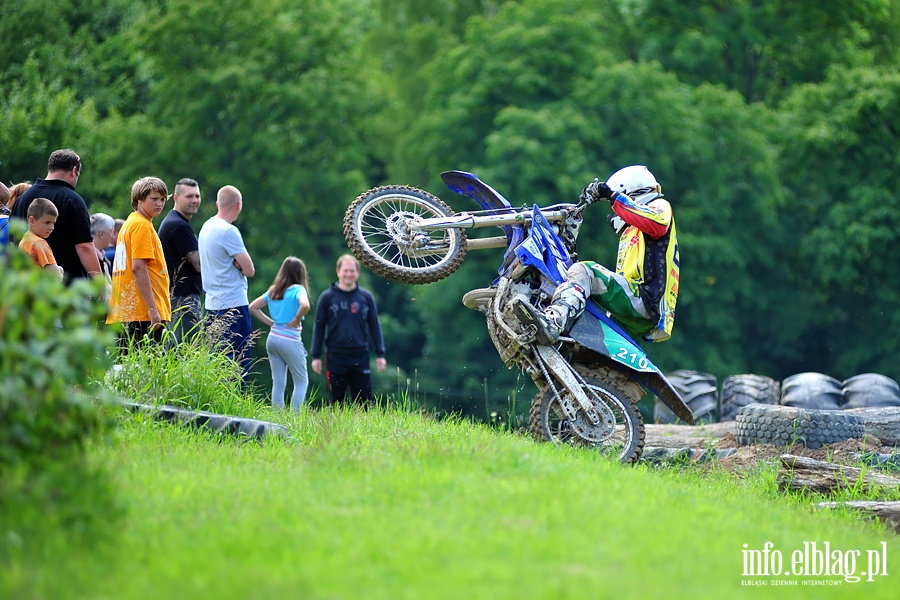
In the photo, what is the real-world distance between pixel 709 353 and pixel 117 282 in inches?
847

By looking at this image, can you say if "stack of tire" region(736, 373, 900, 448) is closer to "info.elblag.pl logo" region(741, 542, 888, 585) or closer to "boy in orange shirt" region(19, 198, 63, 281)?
"info.elblag.pl logo" region(741, 542, 888, 585)

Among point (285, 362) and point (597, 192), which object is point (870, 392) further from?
point (285, 362)

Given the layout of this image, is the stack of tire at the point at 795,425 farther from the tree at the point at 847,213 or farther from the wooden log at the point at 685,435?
the tree at the point at 847,213

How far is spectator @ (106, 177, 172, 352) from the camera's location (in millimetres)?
9375

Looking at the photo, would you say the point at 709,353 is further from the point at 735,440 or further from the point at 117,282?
the point at 117,282

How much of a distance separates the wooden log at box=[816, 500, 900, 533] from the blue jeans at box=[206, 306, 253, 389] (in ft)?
17.2

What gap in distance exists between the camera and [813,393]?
51.4ft

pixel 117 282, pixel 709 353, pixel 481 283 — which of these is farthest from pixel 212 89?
pixel 117 282

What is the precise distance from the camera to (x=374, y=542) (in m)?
5.77

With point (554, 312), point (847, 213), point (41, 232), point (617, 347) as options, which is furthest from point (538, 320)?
point (847, 213)

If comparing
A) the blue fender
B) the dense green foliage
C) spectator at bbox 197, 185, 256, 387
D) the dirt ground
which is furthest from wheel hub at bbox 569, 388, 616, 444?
the dense green foliage

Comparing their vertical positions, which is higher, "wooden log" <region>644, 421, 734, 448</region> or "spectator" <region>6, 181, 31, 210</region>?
"spectator" <region>6, 181, 31, 210</region>

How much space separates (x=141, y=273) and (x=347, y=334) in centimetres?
326

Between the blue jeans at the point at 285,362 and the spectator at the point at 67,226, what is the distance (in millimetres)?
2263
